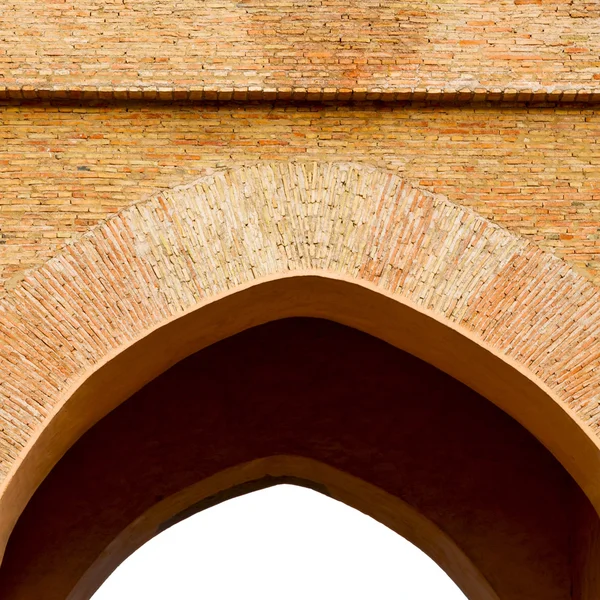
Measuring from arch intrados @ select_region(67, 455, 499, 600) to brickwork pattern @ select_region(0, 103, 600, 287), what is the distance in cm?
212

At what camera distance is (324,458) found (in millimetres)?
6543

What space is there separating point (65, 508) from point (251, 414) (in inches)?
46.0

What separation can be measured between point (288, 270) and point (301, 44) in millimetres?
1103

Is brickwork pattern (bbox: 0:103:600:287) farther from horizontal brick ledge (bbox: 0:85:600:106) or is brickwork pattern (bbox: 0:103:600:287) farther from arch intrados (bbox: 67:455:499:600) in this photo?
arch intrados (bbox: 67:455:499:600)

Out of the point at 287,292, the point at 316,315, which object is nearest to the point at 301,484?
the point at 316,315

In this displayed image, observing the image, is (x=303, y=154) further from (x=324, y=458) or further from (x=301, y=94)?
(x=324, y=458)

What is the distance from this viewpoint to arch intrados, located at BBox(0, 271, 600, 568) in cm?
481

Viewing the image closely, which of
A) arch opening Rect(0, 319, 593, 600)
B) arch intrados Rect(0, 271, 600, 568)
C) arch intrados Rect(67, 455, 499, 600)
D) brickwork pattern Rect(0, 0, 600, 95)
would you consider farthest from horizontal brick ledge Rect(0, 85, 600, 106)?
arch intrados Rect(67, 455, 499, 600)

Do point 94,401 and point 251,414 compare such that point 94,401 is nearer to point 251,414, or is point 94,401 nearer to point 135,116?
point 135,116

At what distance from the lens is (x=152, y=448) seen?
6512mm

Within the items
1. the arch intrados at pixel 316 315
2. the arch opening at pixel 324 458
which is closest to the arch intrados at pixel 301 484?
the arch opening at pixel 324 458

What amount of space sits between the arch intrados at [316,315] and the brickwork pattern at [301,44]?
96 cm

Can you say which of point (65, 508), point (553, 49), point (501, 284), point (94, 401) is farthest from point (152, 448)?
point (553, 49)

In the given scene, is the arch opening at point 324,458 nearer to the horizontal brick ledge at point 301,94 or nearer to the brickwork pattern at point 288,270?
the brickwork pattern at point 288,270
